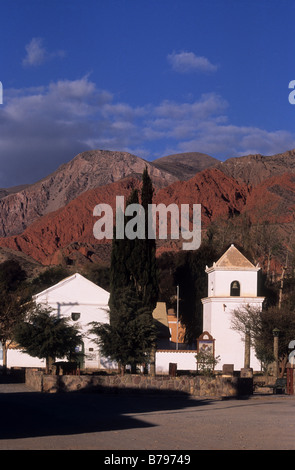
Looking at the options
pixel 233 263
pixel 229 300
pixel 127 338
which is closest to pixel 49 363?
pixel 127 338

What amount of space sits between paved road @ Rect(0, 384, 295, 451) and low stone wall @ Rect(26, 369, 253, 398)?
47.7 inches

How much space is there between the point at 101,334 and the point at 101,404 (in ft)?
38.5

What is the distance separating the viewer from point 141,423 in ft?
59.9

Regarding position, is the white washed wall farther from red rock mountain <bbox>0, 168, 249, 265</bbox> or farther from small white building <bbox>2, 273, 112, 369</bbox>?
red rock mountain <bbox>0, 168, 249, 265</bbox>

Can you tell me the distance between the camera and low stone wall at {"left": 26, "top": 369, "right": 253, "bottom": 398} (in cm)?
2955

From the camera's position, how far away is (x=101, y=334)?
118 ft

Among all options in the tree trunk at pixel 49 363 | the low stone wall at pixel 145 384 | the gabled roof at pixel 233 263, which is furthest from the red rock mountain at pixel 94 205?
the low stone wall at pixel 145 384

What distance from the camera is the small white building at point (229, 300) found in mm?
A: 47938

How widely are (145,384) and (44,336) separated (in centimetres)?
876

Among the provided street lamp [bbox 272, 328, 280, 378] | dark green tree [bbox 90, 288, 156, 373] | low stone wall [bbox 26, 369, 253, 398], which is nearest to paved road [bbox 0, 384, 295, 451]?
low stone wall [bbox 26, 369, 253, 398]

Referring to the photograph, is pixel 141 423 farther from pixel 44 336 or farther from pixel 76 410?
pixel 44 336

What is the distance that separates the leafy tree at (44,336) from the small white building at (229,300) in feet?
46.6
